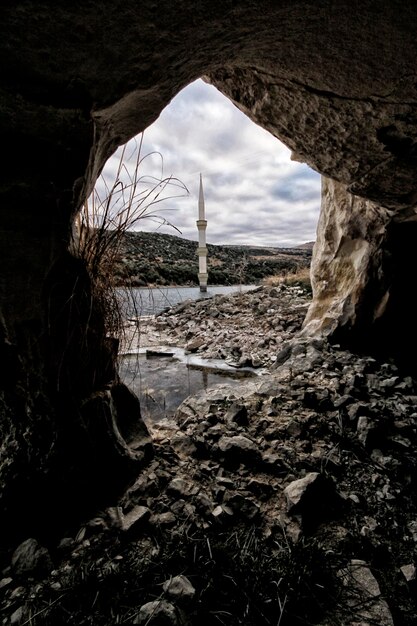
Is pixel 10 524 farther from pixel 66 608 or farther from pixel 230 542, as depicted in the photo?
pixel 230 542

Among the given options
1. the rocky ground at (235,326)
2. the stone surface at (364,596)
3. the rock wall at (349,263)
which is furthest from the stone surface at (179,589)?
the rock wall at (349,263)

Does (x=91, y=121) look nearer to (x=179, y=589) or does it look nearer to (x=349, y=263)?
(x=179, y=589)

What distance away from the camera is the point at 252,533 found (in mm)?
1489

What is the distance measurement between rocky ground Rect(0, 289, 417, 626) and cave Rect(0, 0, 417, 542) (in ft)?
0.68

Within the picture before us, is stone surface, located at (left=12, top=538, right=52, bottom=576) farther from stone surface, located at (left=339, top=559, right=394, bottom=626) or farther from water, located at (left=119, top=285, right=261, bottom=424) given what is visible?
water, located at (left=119, top=285, right=261, bottom=424)

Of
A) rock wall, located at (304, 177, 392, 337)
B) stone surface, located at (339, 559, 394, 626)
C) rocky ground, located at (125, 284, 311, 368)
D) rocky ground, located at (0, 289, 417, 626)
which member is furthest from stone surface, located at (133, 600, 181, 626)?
rock wall, located at (304, 177, 392, 337)

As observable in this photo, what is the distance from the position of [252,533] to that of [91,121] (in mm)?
1911

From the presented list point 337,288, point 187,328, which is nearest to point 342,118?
point 337,288

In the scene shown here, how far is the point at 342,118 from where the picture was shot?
1982mm

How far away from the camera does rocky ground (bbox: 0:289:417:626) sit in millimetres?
1159

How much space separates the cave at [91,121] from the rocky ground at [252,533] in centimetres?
21

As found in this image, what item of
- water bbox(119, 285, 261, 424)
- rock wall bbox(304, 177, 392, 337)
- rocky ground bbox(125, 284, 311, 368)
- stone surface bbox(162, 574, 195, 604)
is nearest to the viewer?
stone surface bbox(162, 574, 195, 604)

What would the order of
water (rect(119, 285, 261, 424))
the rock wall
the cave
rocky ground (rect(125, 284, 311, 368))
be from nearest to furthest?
the cave → water (rect(119, 285, 261, 424)) → the rock wall → rocky ground (rect(125, 284, 311, 368))

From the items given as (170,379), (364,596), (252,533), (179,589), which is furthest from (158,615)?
(170,379)
